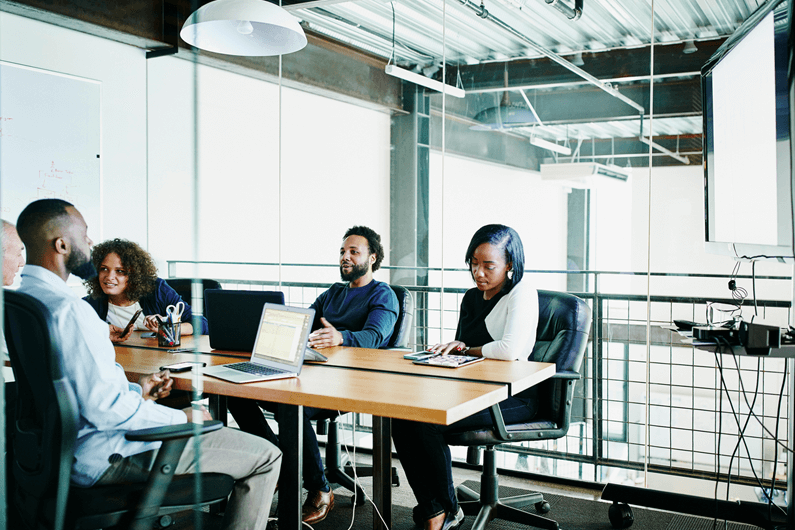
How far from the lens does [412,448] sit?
2.56m

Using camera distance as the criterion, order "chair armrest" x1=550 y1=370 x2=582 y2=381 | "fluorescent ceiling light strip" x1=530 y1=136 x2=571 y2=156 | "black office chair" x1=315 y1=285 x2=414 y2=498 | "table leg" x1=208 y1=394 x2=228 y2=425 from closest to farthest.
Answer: "table leg" x1=208 y1=394 x2=228 y2=425
"chair armrest" x1=550 y1=370 x2=582 y2=381
"black office chair" x1=315 y1=285 x2=414 y2=498
"fluorescent ceiling light strip" x1=530 y1=136 x2=571 y2=156

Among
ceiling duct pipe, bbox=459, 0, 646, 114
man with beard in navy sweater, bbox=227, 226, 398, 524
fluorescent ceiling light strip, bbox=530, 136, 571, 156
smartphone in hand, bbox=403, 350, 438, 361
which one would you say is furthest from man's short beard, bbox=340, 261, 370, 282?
ceiling duct pipe, bbox=459, 0, 646, 114

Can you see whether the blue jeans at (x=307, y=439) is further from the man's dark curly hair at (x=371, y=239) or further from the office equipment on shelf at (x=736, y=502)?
the office equipment on shelf at (x=736, y=502)

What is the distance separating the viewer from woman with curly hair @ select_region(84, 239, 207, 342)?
1.15 m

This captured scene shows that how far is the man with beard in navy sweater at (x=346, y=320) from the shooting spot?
2863 mm

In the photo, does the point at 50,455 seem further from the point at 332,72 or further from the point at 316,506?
the point at 332,72

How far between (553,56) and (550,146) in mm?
458

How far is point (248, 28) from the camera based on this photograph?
8.25 feet

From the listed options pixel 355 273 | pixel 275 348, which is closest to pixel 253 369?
pixel 275 348

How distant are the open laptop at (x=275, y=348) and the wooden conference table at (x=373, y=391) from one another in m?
0.06

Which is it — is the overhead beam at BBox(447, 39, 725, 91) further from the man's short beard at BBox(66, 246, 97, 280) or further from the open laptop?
the man's short beard at BBox(66, 246, 97, 280)

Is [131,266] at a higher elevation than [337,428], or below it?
higher

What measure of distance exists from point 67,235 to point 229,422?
35.5 inches

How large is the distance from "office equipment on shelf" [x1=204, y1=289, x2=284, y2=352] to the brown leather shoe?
699mm
